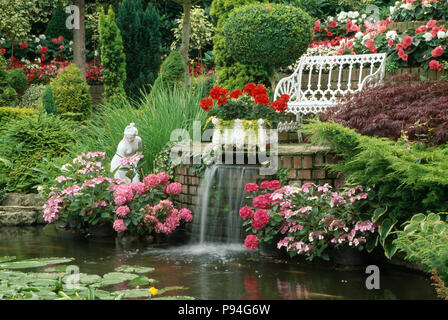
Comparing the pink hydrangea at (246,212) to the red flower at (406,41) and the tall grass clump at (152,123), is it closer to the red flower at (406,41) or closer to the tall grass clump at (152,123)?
the tall grass clump at (152,123)

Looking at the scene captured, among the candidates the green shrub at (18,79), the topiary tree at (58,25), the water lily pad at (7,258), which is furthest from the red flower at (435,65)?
the topiary tree at (58,25)

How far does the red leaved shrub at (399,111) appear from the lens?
4918 millimetres

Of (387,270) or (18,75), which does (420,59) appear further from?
(18,75)

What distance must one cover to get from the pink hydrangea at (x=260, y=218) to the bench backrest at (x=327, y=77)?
2.33m

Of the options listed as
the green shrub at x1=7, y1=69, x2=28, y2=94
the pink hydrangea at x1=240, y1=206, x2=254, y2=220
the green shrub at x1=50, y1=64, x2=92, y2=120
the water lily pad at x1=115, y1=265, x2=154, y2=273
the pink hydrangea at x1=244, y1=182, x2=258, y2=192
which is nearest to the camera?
the water lily pad at x1=115, y1=265, x2=154, y2=273

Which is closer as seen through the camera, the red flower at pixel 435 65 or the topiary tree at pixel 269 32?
the red flower at pixel 435 65

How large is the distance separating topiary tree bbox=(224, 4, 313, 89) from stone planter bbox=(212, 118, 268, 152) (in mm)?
2151

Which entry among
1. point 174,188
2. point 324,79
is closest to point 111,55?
point 324,79

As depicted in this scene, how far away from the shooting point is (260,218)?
16.3 ft

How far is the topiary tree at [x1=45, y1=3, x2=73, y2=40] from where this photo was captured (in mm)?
16094

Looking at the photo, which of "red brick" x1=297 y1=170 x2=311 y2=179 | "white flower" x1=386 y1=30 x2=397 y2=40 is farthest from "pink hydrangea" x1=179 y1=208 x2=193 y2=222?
"white flower" x1=386 y1=30 x2=397 y2=40

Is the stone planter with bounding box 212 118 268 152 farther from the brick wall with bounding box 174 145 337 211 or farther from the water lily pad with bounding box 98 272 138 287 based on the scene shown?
the water lily pad with bounding box 98 272 138 287

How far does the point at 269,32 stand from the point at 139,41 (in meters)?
6.51

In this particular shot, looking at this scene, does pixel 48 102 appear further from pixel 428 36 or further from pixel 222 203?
pixel 428 36
